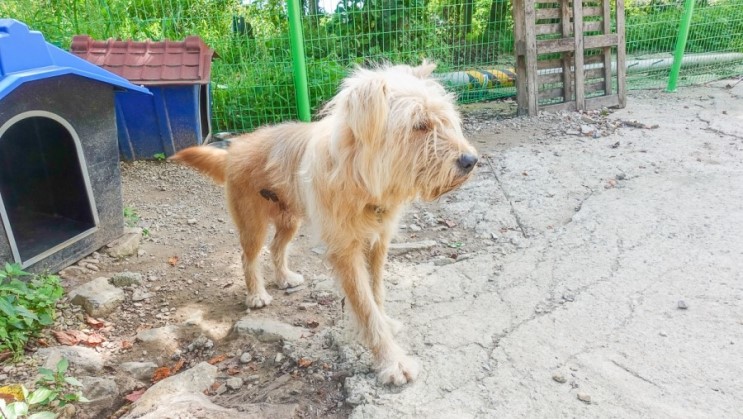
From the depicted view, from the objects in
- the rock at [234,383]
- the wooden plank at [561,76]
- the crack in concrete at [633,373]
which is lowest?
the rock at [234,383]

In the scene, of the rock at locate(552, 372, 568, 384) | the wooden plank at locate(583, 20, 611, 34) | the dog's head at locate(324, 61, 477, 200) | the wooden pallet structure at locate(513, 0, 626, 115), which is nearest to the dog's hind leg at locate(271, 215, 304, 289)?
the dog's head at locate(324, 61, 477, 200)

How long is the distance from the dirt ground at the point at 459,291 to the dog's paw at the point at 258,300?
3.2 inches

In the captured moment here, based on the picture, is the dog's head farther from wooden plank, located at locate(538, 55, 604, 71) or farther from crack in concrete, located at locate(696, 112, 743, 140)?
wooden plank, located at locate(538, 55, 604, 71)

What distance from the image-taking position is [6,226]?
10.9 feet

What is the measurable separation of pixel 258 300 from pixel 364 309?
3.80 ft

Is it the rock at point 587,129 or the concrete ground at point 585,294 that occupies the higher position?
the rock at point 587,129

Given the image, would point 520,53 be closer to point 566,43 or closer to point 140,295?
point 566,43

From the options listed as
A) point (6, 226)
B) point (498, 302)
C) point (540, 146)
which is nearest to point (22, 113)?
point (6, 226)

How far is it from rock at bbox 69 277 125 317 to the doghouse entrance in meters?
0.50

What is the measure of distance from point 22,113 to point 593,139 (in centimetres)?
564

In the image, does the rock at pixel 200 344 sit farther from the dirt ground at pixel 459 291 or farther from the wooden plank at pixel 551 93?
the wooden plank at pixel 551 93

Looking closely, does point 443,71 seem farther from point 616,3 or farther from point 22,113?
point 22,113

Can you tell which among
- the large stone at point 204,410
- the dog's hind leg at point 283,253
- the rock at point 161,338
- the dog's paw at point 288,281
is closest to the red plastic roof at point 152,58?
the dog's hind leg at point 283,253

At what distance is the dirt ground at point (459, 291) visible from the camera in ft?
8.14
